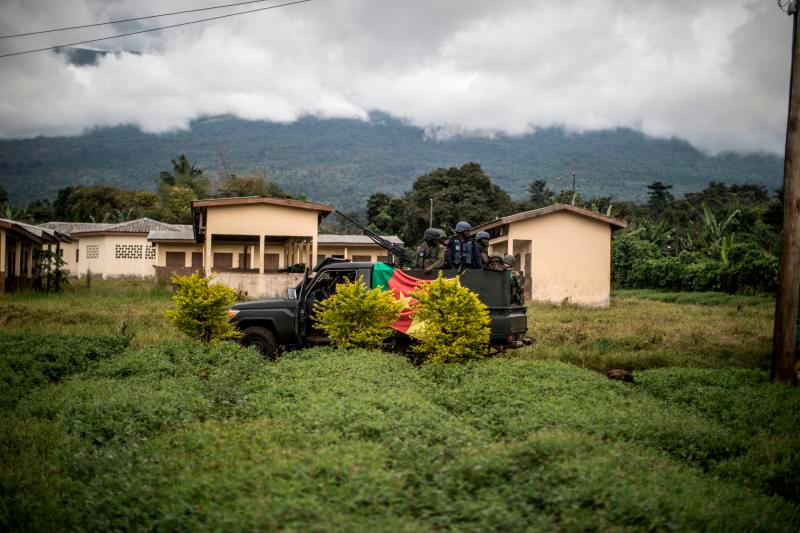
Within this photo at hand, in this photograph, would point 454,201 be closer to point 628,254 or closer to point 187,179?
point 628,254

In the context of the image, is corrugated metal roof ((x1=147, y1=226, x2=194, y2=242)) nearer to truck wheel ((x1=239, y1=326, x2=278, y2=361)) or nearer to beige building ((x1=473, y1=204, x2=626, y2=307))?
beige building ((x1=473, y1=204, x2=626, y2=307))

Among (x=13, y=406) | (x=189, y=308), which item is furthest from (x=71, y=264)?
(x=13, y=406)

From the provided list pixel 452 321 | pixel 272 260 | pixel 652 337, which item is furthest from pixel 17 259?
pixel 652 337

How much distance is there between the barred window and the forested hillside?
284 feet

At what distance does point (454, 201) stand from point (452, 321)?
141 feet

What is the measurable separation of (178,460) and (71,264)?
47.4 metres

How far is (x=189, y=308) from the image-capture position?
12422 mm

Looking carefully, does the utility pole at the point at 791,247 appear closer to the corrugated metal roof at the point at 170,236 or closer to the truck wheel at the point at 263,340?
the truck wheel at the point at 263,340

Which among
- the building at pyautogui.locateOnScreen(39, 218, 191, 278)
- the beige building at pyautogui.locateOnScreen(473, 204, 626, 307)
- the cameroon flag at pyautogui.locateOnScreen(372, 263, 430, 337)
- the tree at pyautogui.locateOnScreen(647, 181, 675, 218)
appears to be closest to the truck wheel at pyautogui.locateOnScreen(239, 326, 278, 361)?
the cameroon flag at pyautogui.locateOnScreen(372, 263, 430, 337)

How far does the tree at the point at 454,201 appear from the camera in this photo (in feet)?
170

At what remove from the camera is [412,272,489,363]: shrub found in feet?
35.1

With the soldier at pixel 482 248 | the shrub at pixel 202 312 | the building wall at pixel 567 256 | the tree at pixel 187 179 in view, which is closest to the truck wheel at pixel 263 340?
the shrub at pixel 202 312

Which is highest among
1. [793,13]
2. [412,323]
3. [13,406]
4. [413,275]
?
[793,13]

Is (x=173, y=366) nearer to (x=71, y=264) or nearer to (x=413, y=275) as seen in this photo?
(x=413, y=275)
